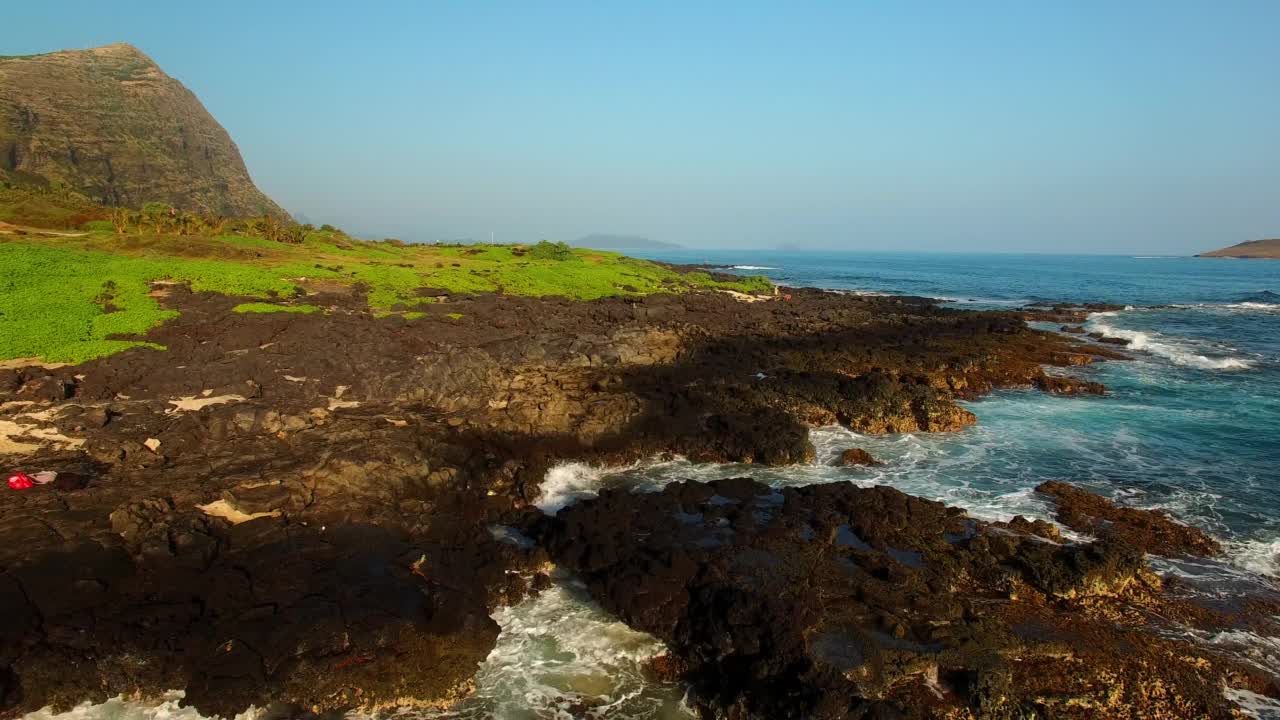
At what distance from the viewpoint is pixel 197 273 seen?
33406 millimetres

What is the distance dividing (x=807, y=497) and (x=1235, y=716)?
763 centimetres

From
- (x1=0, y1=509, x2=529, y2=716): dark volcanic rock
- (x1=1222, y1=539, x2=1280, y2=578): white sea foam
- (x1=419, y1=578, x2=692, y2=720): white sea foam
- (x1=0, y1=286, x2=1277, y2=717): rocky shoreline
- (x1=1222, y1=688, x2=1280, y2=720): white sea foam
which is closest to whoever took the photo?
(x1=0, y1=509, x2=529, y2=716): dark volcanic rock

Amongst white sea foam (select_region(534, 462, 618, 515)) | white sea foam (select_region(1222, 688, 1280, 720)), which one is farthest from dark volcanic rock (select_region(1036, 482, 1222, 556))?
white sea foam (select_region(534, 462, 618, 515))

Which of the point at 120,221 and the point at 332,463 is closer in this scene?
the point at 332,463

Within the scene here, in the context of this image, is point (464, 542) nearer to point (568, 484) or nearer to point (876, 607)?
point (568, 484)

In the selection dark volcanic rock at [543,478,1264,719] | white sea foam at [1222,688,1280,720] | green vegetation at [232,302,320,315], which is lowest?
white sea foam at [1222,688,1280,720]

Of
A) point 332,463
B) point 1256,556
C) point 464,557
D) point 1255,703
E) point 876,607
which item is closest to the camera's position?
point 1255,703

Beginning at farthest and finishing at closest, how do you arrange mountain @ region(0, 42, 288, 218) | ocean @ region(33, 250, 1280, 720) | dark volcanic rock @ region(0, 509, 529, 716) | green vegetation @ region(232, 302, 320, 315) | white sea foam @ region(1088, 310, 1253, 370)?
mountain @ region(0, 42, 288, 218)
white sea foam @ region(1088, 310, 1253, 370)
green vegetation @ region(232, 302, 320, 315)
ocean @ region(33, 250, 1280, 720)
dark volcanic rock @ region(0, 509, 529, 716)

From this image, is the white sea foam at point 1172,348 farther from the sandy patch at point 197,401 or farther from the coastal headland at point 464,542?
the sandy patch at point 197,401

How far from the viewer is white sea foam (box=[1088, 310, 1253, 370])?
109 feet

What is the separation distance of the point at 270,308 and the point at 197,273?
890 cm

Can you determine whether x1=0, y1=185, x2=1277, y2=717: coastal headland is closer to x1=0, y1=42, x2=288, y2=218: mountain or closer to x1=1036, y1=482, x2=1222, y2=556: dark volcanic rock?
x1=1036, y1=482, x2=1222, y2=556: dark volcanic rock

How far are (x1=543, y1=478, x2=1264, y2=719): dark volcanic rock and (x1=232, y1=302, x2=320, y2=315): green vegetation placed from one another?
20.3 metres

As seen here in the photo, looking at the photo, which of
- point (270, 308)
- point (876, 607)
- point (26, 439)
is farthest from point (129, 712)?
point (270, 308)
